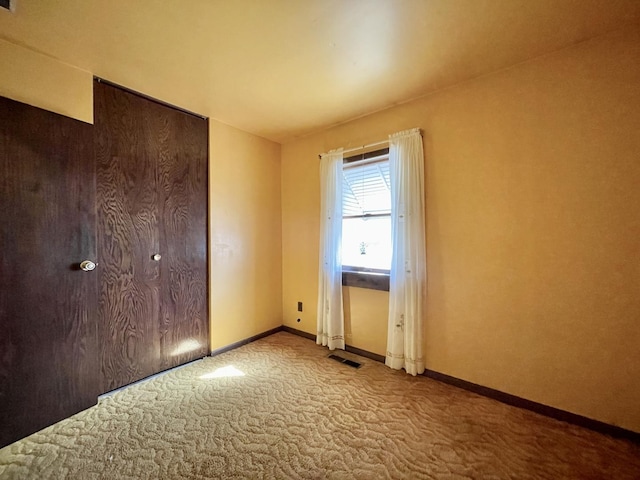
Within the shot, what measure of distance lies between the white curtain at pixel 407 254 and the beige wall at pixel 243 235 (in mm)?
1617

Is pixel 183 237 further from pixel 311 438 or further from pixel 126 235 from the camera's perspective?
pixel 311 438

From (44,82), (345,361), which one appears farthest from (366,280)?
(44,82)

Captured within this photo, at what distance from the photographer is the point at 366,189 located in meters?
2.81

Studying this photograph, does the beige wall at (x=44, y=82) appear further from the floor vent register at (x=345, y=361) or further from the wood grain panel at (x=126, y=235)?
the floor vent register at (x=345, y=361)

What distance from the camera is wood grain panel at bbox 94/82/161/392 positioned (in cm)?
207

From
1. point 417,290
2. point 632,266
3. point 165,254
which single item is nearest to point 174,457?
point 165,254

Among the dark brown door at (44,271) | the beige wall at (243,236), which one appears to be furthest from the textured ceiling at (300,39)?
the beige wall at (243,236)

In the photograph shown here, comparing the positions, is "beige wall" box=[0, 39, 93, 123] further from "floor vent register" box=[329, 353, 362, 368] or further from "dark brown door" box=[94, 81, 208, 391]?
"floor vent register" box=[329, 353, 362, 368]

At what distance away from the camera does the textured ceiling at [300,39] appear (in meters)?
1.42

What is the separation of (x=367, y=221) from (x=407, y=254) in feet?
2.11

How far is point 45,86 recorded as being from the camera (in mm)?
1796

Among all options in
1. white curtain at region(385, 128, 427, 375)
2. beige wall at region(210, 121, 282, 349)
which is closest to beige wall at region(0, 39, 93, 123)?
beige wall at region(210, 121, 282, 349)

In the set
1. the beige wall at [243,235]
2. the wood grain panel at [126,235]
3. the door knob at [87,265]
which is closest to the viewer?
the door knob at [87,265]

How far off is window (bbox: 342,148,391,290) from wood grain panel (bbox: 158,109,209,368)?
1.52 metres
